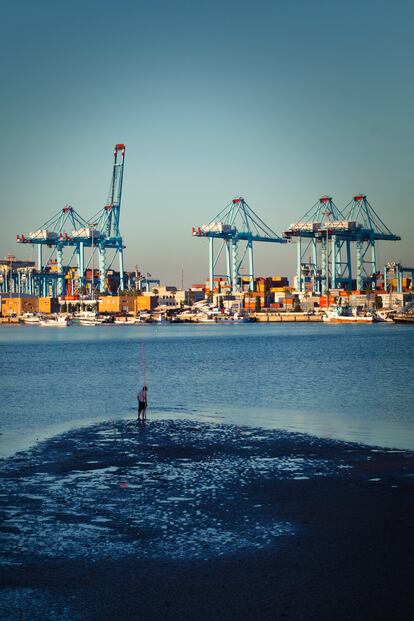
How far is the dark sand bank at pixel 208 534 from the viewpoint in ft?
24.8

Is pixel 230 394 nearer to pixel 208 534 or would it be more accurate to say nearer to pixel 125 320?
pixel 208 534

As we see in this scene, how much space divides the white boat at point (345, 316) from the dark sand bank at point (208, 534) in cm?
12993

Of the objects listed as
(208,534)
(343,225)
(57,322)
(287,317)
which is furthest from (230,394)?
(287,317)

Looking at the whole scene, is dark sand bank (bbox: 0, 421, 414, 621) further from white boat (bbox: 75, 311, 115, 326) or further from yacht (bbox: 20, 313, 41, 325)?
yacht (bbox: 20, 313, 41, 325)

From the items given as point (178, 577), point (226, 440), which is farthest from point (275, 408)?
point (178, 577)

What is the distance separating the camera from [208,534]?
32.0 feet

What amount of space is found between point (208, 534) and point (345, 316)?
463ft

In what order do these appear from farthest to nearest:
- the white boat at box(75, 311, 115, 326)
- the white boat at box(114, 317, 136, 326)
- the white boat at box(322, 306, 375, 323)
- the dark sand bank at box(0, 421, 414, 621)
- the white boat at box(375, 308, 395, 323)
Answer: the white boat at box(114, 317, 136, 326)
the white boat at box(75, 311, 115, 326)
the white boat at box(375, 308, 395, 323)
the white boat at box(322, 306, 375, 323)
the dark sand bank at box(0, 421, 414, 621)

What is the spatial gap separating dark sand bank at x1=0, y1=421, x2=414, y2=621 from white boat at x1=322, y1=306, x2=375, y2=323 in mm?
129934

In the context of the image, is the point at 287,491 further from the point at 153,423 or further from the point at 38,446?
the point at 153,423

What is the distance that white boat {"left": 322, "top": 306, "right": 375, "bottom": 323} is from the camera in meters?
143

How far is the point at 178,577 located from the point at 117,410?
15767 millimetres

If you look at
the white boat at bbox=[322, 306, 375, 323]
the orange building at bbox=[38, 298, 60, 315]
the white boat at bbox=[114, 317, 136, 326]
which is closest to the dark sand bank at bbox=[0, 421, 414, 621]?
the white boat at bbox=[322, 306, 375, 323]

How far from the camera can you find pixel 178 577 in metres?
8.26
